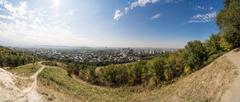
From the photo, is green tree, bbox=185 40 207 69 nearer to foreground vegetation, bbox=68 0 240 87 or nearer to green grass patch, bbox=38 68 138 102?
foreground vegetation, bbox=68 0 240 87

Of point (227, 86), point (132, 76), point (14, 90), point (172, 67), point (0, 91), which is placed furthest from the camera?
point (132, 76)

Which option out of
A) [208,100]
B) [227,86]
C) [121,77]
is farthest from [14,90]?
[121,77]

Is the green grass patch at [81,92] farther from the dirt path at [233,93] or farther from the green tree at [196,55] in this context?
the green tree at [196,55]

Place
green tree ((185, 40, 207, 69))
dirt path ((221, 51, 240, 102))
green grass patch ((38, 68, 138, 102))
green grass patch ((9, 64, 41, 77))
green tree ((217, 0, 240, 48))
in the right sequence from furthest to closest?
green tree ((185, 40, 207, 69)) → green grass patch ((9, 64, 41, 77)) → green grass patch ((38, 68, 138, 102)) → green tree ((217, 0, 240, 48)) → dirt path ((221, 51, 240, 102))

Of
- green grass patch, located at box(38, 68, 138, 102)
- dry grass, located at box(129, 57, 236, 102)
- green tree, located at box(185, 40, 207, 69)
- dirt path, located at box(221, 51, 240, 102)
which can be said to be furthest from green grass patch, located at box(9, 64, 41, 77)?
green tree, located at box(185, 40, 207, 69)

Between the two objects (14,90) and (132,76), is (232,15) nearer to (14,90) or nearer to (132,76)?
(14,90)

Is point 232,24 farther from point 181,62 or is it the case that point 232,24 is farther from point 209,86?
point 181,62

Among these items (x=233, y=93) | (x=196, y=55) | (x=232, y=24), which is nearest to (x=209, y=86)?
(x=233, y=93)

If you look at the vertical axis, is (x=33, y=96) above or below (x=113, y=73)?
above

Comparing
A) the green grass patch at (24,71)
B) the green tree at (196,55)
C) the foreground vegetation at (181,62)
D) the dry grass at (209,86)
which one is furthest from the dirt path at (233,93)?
the green grass patch at (24,71)
